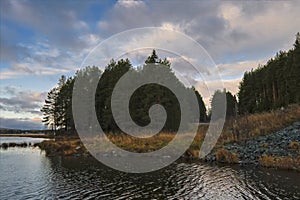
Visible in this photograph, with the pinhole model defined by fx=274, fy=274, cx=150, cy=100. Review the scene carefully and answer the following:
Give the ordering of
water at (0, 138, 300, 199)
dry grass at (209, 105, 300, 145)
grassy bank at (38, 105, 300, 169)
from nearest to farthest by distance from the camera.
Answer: water at (0, 138, 300, 199) < grassy bank at (38, 105, 300, 169) < dry grass at (209, 105, 300, 145)

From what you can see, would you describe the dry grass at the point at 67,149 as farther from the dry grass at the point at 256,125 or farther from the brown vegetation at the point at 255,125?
the dry grass at the point at 256,125

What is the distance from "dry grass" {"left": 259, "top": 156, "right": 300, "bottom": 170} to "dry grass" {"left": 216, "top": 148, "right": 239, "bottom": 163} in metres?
2.77

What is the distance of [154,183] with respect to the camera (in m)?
20.5

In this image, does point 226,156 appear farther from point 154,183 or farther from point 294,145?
point 154,183

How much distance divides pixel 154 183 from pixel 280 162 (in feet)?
42.2

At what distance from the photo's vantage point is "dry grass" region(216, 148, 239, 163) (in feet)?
96.6

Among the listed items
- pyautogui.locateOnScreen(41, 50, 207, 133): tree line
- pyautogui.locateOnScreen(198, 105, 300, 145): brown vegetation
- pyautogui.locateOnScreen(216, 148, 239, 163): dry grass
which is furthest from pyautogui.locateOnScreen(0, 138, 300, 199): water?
pyautogui.locateOnScreen(41, 50, 207, 133): tree line

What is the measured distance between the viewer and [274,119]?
127 feet

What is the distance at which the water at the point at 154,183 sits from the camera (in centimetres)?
1686

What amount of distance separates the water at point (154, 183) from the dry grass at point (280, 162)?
1517 mm

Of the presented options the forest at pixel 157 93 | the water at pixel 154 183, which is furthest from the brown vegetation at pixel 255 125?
the water at pixel 154 183

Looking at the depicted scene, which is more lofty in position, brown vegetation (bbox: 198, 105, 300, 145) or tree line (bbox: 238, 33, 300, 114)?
tree line (bbox: 238, 33, 300, 114)

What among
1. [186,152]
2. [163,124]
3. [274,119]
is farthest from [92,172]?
[163,124]

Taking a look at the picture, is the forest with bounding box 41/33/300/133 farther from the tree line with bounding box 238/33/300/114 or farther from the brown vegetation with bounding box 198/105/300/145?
the brown vegetation with bounding box 198/105/300/145
